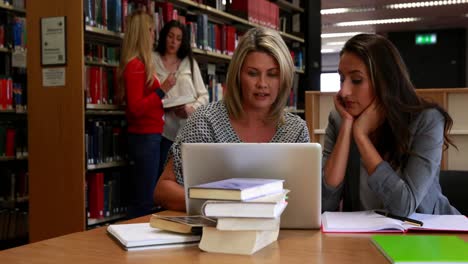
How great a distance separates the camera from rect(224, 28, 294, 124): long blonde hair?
191 centimetres

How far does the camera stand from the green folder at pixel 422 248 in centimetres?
104

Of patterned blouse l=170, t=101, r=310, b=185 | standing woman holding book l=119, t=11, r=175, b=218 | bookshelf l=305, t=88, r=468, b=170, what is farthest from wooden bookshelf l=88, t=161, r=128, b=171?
bookshelf l=305, t=88, r=468, b=170

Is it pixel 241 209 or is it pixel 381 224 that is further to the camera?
pixel 381 224

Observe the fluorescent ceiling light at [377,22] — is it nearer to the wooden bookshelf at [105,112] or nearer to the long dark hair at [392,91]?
the wooden bookshelf at [105,112]

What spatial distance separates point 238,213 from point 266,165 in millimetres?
200

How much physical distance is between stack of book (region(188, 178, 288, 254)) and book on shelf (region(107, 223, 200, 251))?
52mm

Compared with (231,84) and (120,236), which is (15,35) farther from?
(120,236)

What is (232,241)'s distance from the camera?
1.15m

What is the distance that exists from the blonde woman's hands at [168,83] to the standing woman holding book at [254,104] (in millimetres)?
1589

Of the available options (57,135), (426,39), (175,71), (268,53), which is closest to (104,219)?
(57,135)

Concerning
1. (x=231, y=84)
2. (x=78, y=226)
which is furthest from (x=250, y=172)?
(x=78, y=226)

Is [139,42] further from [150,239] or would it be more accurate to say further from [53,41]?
[150,239]

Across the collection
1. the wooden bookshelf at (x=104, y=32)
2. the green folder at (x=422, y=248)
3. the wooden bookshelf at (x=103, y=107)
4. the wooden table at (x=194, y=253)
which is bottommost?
the wooden table at (x=194, y=253)

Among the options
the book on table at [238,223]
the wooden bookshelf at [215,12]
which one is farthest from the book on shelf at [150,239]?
the wooden bookshelf at [215,12]
